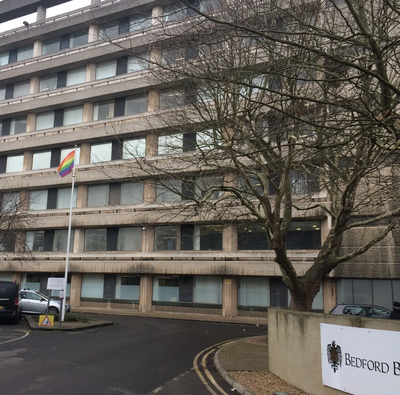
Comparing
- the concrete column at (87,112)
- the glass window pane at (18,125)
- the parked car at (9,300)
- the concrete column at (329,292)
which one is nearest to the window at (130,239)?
the concrete column at (87,112)

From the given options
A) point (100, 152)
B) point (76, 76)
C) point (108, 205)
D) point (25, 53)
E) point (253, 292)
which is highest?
point (25, 53)

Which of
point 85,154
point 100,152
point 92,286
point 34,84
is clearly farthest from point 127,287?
point 34,84

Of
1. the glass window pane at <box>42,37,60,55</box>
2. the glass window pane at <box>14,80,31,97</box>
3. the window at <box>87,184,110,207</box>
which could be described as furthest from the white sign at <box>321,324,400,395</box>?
the glass window pane at <box>42,37,60,55</box>

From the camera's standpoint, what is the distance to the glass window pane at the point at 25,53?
3628 cm

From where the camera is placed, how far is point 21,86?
1388 inches

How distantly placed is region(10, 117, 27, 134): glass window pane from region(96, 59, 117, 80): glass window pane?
26.4 feet

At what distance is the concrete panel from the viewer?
6.45 m

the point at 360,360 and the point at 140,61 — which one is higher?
the point at 140,61

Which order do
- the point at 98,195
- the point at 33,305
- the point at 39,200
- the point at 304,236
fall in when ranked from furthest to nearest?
the point at 39,200
the point at 98,195
the point at 304,236
the point at 33,305

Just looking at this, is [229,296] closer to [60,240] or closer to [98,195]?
[98,195]

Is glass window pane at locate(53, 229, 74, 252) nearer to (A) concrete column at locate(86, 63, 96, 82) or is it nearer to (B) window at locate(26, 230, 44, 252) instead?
(B) window at locate(26, 230, 44, 252)

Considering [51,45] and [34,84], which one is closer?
[34,84]

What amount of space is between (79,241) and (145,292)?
676 cm

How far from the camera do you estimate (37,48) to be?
3538 centimetres
